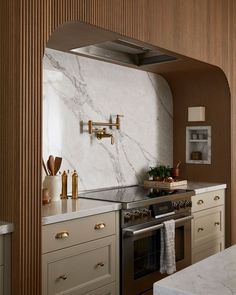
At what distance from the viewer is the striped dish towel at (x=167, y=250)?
3.03 metres

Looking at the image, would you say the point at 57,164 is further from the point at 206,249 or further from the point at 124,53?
the point at 206,249

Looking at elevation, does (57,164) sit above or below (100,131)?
below

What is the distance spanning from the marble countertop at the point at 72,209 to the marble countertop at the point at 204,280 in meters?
1.14

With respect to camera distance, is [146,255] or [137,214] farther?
[146,255]

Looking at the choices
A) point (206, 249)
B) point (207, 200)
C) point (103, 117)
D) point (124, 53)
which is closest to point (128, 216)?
point (103, 117)

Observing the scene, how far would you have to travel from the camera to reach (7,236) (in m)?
2.03

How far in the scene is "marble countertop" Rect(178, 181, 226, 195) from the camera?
3.58 meters

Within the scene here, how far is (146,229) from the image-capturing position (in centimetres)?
286

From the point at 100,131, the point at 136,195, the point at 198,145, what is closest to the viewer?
the point at 136,195

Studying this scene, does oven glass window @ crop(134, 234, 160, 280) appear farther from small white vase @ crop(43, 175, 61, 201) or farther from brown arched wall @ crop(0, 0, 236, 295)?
brown arched wall @ crop(0, 0, 236, 295)

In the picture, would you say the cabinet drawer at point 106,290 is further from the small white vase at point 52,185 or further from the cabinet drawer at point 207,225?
the cabinet drawer at point 207,225

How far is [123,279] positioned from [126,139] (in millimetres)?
1430

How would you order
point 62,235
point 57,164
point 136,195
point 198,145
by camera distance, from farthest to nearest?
point 198,145 → point 136,195 → point 57,164 → point 62,235

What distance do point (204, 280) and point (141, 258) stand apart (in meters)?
1.85
